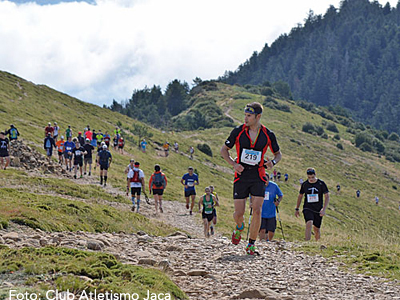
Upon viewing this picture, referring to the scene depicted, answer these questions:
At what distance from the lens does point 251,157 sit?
7.15 meters

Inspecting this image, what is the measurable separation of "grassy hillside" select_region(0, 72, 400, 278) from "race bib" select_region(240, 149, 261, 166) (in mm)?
2356

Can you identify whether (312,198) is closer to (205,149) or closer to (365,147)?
(205,149)

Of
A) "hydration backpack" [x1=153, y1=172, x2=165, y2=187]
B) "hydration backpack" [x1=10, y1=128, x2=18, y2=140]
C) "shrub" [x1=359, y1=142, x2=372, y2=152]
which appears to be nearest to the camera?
"hydration backpack" [x1=153, y1=172, x2=165, y2=187]

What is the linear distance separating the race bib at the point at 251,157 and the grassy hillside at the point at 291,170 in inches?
92.8

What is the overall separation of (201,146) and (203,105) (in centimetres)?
7255

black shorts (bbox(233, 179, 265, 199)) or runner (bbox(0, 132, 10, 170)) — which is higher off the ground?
runner (bbox(0, 132, 10, 170))

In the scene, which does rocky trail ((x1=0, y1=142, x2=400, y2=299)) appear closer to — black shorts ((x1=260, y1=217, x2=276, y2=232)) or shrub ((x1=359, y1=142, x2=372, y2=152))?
black shorts ((x1=260, y1=217, x2=276, y2=232))

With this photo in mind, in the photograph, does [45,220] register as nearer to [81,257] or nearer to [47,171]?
[81,257]

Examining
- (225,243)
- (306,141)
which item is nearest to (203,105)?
(306,141)

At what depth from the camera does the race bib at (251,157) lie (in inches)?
281

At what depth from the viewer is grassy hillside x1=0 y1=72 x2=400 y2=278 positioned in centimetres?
1078

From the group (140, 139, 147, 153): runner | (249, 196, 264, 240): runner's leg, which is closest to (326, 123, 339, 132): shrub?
(140, 139, 147, 153): runner

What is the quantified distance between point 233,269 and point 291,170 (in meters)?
62.7

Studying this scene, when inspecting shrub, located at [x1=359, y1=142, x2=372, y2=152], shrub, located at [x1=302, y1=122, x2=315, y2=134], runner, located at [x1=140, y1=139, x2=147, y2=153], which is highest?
shrub, located at [x1=302, y1=122, x2=315, y2=134]
